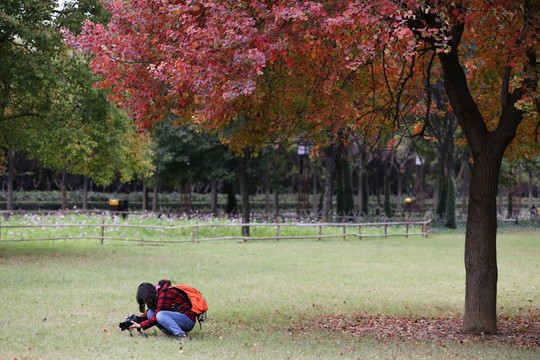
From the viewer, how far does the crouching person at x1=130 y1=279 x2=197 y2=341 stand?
9.31 m

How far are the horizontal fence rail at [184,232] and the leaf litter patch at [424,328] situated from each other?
1670 cm

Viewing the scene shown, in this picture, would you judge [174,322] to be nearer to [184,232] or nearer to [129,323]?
[129,323]

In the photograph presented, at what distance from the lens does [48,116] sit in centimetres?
2108

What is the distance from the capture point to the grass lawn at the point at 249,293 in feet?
30.1

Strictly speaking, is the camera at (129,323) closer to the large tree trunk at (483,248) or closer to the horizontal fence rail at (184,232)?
the large tree trunk at (483,248)

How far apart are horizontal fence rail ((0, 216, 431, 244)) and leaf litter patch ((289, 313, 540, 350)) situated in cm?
1670

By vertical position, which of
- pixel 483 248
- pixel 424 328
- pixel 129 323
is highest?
pixel 483 248

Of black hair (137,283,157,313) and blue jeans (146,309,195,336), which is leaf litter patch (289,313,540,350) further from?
black hair (137,283,157,313)

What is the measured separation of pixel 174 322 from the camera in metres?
9.46

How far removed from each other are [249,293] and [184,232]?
16.7 meters

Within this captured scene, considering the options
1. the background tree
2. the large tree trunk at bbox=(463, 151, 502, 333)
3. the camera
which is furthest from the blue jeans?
the large tree trunk at bbox=(463, 151, 502, 333)

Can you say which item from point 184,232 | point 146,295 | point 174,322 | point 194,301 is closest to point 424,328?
point 194,301

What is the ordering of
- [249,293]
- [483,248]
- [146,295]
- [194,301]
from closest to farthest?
[146,295]
[194,301]
[483,248]
[249,293]

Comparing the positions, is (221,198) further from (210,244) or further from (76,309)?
(76,309)
